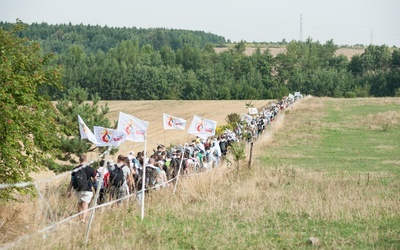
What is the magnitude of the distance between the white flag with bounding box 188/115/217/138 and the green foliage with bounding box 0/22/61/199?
144 inches

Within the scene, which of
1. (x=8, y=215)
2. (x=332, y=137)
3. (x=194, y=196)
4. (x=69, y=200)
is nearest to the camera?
(x=8, y=215)

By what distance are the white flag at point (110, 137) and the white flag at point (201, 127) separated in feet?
21.1

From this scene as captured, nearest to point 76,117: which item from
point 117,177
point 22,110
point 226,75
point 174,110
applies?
point 22,110

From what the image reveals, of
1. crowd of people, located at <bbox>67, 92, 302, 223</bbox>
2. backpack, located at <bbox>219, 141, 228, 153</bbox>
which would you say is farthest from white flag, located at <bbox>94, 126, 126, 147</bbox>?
backpack, located at <bbox>219, 141, 228, 153</bbox>

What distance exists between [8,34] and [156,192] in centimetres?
670

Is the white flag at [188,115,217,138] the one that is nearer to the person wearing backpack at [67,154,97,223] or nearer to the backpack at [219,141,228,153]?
the person wearing backpack at [67,154,97,223]

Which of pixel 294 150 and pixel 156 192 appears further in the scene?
pixel 294 150

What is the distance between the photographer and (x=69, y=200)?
1221 cm

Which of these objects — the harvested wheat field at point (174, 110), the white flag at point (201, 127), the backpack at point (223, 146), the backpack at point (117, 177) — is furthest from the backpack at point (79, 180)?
the harvested wheat field at point (174, 110)

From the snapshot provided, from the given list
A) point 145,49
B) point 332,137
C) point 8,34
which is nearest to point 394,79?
point 145,49

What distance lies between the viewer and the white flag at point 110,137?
1096 cm

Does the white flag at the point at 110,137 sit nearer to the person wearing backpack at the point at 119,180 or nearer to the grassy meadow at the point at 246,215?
the grassy meadow at the point at 246,215

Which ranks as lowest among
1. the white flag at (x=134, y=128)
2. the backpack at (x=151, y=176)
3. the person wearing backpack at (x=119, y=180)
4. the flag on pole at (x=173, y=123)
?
the backpack at (x=151, y=176)

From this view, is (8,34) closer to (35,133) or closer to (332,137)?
(35,133)
